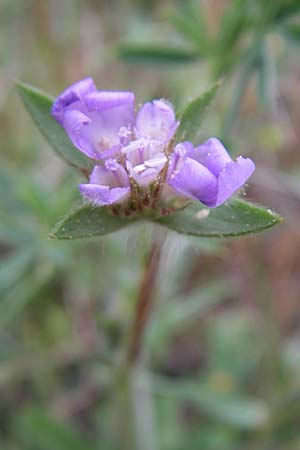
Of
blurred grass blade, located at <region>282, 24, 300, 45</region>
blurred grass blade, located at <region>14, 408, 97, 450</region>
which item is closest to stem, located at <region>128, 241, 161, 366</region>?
blurred grass blade, located at <region>14, 408, 97, 450</region>

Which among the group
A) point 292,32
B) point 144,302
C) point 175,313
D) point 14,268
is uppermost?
point 292,32

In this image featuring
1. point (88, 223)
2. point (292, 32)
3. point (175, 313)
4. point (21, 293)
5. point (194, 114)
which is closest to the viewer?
point (88, 223)

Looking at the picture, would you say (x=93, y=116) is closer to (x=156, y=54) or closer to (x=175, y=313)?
(x=156, y=54)

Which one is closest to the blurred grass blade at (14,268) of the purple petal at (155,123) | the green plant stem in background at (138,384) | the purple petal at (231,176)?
the green plant stem in background at (138,384)

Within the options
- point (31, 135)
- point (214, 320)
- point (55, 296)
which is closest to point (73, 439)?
point (55, 296)

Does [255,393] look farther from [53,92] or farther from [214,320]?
[53,92]

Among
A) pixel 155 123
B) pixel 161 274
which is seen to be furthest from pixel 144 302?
pixel 155 123
